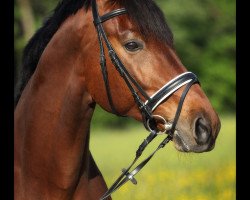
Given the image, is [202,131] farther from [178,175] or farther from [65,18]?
[178,175]

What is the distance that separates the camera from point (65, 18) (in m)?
4.05

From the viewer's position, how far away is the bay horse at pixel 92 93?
12.0 ft

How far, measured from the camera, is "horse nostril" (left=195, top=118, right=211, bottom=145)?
3539 mm

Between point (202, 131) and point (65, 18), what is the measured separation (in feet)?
4.09

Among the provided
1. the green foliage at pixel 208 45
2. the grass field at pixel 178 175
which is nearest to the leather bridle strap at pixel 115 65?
the grass field at pixel 178 175

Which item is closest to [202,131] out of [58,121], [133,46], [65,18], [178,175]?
[133,46]

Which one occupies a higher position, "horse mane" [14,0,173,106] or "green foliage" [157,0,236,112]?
"horse mane" [14,0,173,106]

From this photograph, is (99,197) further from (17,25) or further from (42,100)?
(17,25)

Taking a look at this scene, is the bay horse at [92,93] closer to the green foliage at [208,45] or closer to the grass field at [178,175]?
the grass field at [178,175]

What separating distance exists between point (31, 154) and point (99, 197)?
548 mm

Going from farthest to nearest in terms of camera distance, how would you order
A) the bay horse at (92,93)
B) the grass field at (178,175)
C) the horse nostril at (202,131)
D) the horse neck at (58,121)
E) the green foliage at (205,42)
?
the green foliage at (205,42) → the grass field at (178,175) → the horse neck at (58,121) → the bay horse at (92,93) → the horse nostril at (202,131)

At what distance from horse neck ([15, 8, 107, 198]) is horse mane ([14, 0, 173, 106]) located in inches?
4.3

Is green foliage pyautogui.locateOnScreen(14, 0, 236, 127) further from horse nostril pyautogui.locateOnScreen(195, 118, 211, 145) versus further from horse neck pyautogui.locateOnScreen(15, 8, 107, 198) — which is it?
horse nostril pyautogui.locateOnScreen(195, 118, 211, 145)

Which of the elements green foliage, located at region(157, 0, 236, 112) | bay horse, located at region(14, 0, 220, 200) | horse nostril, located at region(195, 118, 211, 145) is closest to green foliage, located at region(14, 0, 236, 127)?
green foliage, located at region(157, 0, 236, 112)
